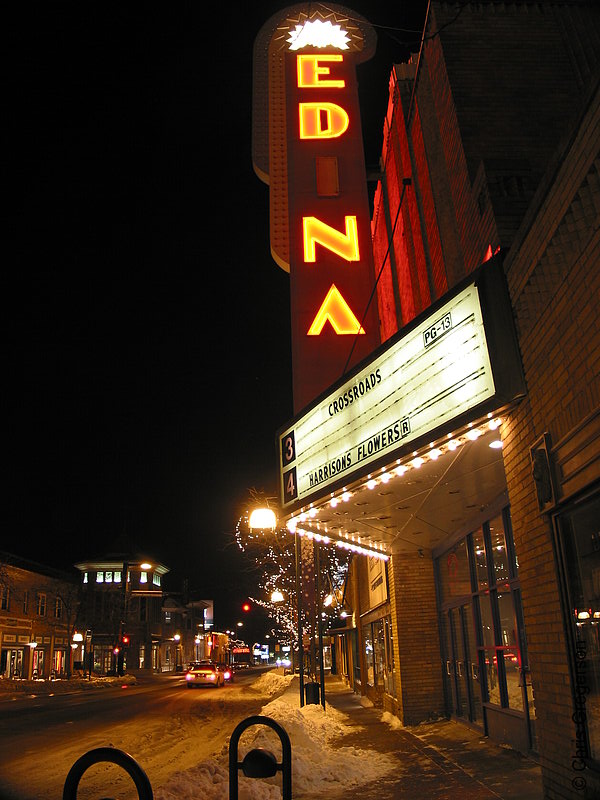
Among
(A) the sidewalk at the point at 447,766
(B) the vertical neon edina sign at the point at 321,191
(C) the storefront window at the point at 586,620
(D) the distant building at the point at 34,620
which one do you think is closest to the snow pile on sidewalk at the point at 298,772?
(A) the sidewalk at the point at 447,766

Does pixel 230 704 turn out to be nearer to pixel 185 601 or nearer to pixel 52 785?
pixel 52 785

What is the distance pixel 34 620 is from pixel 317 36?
148 ft

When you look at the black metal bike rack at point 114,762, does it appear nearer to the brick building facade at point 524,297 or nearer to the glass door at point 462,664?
the brick building facade at point 524,297

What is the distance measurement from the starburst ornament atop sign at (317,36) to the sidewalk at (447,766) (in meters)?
15.2

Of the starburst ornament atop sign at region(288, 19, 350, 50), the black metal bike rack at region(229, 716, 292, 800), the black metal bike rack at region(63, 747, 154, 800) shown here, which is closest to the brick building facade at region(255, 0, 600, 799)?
the starburst ornament atop sign at region(288, 19, 350, 50)

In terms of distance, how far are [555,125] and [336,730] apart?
11284 mm

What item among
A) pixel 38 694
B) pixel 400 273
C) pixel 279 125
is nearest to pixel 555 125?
pixel 400 273

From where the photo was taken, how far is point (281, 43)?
55.6ft

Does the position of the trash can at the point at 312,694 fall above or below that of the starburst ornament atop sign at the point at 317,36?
below

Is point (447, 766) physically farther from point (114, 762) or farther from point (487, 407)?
point (114, 762)

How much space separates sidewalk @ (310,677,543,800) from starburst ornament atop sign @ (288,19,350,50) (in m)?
15.2

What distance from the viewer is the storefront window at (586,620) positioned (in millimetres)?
5125

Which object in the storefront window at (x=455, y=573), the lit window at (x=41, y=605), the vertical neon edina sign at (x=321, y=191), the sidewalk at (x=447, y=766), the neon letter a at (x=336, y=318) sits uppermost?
the vertical neon edina sign at (x=321, y=191)

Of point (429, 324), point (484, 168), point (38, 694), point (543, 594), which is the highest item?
point (484, 168)
